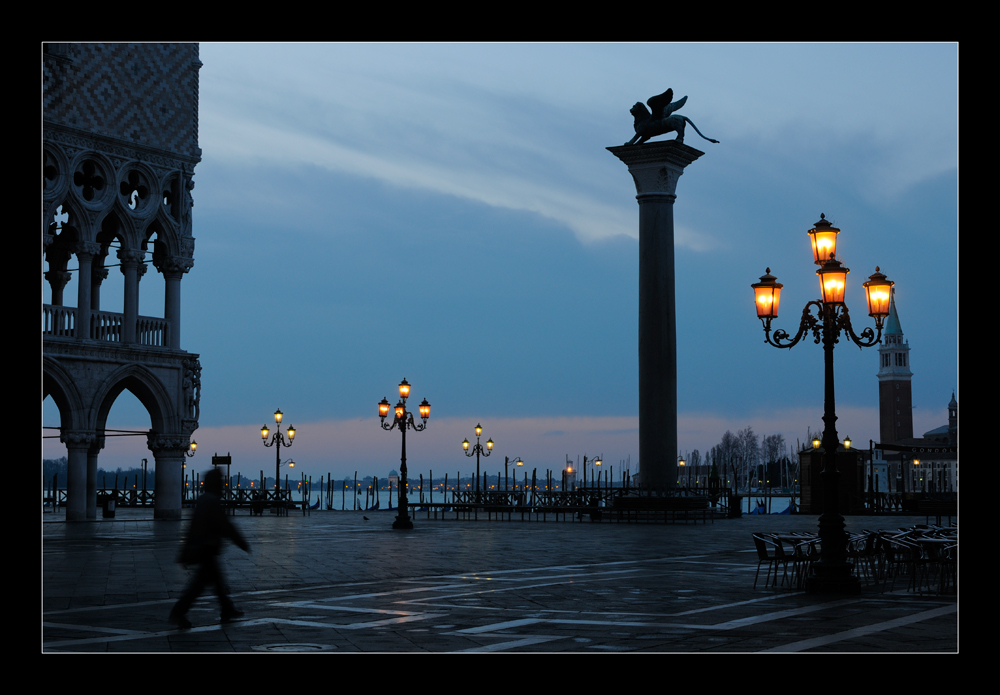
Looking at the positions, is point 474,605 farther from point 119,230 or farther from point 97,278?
point 97,278

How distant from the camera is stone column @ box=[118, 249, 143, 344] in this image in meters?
33.3

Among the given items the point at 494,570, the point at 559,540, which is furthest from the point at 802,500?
the point at 494,570

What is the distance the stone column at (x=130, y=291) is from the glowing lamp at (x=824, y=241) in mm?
23396

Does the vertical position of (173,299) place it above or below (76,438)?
above

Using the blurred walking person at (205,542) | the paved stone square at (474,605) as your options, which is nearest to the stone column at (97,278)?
the paved stone square at (474,605)

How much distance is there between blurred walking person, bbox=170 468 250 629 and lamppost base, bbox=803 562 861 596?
23.6 feet

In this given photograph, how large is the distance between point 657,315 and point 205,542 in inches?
1121

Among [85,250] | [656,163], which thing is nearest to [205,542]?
[85,250]

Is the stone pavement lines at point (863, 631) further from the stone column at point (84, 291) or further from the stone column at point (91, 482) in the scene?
the stone column at point (91, 482)

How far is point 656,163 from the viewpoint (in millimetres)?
38031

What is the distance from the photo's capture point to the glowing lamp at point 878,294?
1495 cm

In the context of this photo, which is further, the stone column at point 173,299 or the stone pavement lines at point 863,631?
the stone column at point 173,299
